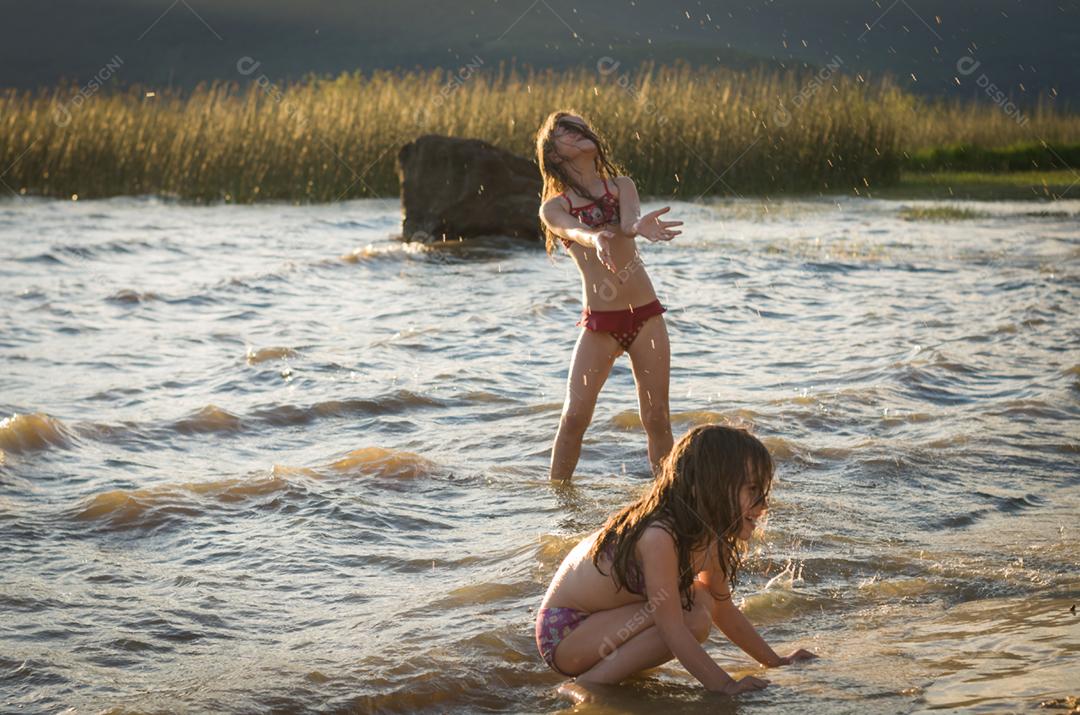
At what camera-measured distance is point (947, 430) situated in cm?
775

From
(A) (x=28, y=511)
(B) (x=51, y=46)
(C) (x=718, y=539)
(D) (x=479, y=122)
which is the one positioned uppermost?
(B) (x=51, y=46)

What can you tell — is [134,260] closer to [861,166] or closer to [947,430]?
[947,430]

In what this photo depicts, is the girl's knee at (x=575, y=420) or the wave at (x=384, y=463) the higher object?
the girl's knee at (x=575, y=420)

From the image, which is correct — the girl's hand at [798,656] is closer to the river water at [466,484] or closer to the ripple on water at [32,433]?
the river water at [466,484]

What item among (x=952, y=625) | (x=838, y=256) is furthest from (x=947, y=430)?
(x=838, y=256)

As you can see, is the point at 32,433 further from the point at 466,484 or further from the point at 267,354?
the point at 267,354

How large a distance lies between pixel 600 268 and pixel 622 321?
0.98 feet

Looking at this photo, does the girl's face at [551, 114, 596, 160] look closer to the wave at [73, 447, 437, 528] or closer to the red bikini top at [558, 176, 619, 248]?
the red bikini top at [558, 176, 619, 248]

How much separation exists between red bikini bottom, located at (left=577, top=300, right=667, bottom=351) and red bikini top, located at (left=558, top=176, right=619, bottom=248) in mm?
439

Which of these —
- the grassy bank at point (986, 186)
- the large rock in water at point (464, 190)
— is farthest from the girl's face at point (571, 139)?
the grassy bank at point (986, 186)

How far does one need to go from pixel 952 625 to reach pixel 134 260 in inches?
533

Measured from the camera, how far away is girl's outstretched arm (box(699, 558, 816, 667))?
4.10 meters

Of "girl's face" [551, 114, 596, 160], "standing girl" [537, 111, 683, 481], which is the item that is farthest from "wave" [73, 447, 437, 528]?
"girl's face" [551, 114, 596, 160]

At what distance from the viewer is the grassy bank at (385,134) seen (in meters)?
23.7
